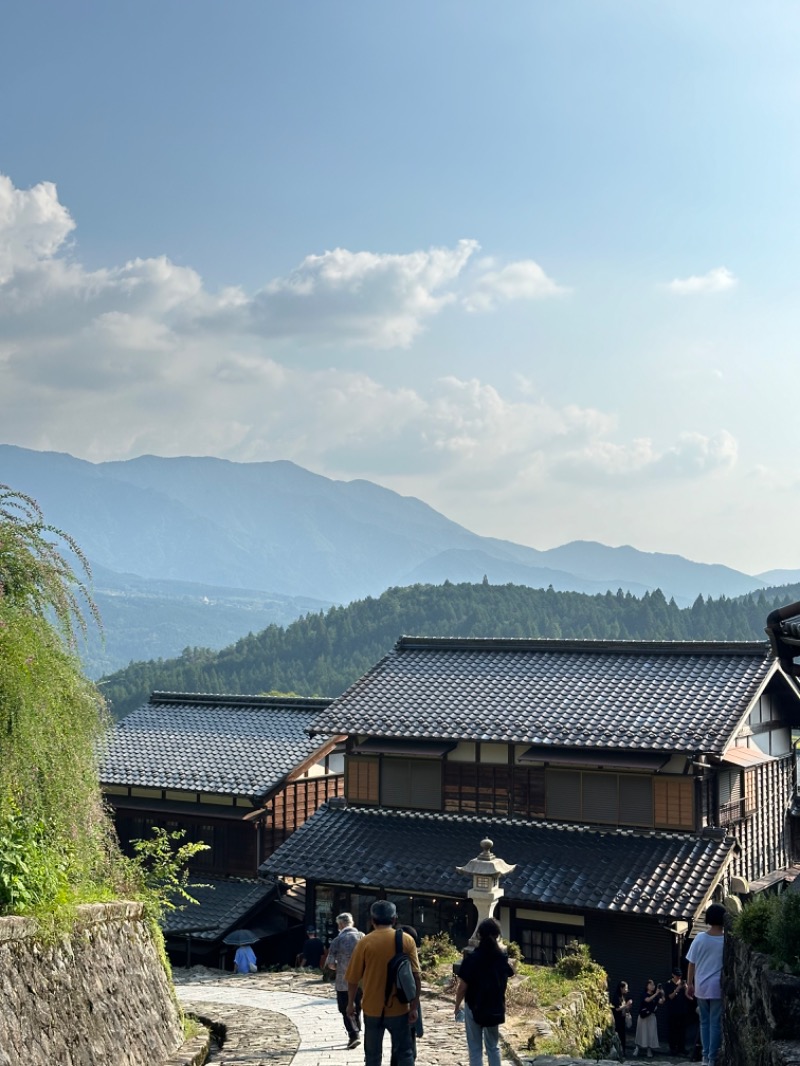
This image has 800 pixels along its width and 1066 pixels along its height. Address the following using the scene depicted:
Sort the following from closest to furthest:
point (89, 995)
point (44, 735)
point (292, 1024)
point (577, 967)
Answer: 1. point (89, 995)
2. point (44, 735)
3. point (292, 1024)
4. point (577, 967)

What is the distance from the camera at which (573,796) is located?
2408 centimetres

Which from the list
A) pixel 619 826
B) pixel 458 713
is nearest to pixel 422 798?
pixel 458 713

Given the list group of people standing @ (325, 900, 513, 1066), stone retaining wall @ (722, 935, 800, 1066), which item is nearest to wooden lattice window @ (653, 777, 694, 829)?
stone retaining wall @ (722, 935, 800, 1066)

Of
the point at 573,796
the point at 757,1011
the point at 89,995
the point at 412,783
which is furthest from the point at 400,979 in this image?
the point at 412,783

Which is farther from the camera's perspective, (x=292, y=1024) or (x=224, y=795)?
(x=224, y=795)

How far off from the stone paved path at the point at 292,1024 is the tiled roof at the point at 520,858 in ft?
11.2

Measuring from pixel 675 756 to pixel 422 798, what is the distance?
6.23 m

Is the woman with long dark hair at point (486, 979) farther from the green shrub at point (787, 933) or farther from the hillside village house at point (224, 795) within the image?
the hillside village house at point (224, 795)

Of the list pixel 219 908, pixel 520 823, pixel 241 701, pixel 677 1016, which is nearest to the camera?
pixel 677 1016

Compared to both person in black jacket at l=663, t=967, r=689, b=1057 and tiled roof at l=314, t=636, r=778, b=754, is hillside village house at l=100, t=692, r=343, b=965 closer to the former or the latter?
tiled roof at l=314, t=636, r=778, b=754

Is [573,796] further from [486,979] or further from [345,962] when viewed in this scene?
[486,979]

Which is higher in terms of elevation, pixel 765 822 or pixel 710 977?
pixel 710 977

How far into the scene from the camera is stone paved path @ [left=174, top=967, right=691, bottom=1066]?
12648 mm

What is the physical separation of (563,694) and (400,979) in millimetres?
17046
